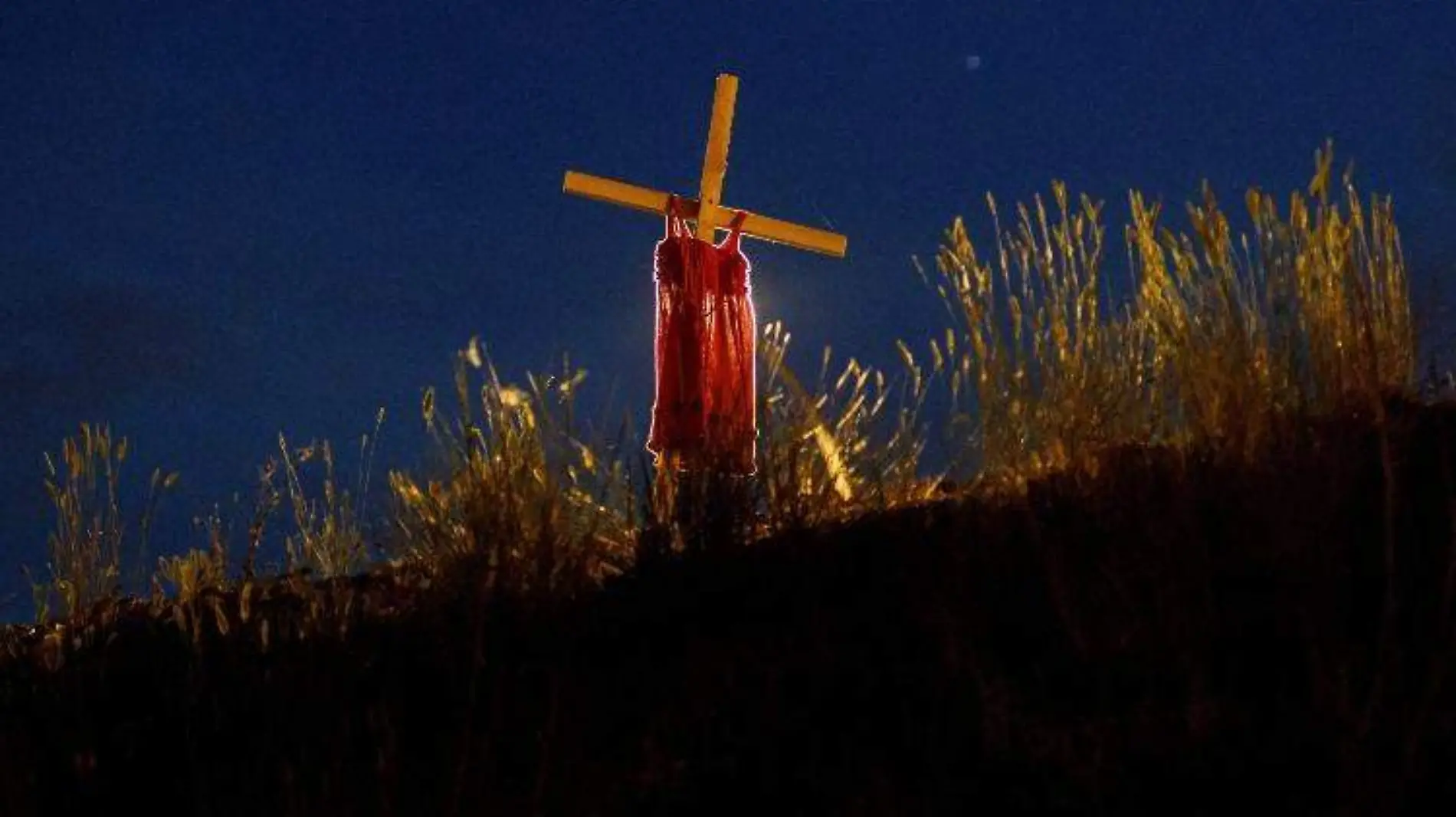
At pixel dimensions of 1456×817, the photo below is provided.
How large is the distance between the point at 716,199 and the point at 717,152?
0.66ft

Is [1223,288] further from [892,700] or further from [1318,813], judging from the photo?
[1318,813]

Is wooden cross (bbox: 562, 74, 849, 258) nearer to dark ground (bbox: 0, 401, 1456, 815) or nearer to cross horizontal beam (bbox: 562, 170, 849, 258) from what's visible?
cross horizontal beam (bbox: 562, 170, 849, 258)

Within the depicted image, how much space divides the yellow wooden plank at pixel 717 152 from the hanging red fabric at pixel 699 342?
0.32 ft

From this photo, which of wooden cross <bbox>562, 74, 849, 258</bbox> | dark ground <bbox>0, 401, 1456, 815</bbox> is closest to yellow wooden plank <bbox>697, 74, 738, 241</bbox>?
wooden cross <bbox>562, 74, 849, 258</bbox>

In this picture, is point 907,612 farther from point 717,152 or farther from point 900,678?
point 717,152

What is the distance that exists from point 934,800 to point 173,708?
203 centimetres

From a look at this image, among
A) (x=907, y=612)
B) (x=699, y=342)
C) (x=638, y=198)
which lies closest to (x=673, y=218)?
(x=638, y=198)

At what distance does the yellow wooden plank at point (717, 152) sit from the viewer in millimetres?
5621

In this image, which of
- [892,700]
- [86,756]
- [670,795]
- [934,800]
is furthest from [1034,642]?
[86,756]

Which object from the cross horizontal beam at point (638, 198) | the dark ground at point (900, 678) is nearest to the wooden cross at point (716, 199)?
the cross horizontal beam at point (638, 198)

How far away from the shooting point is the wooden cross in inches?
220

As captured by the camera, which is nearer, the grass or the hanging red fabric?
the grass

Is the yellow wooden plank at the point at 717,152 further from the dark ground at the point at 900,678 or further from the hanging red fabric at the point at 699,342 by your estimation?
the dark ground at the point at 900,678

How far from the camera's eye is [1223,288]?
12.2 feet
